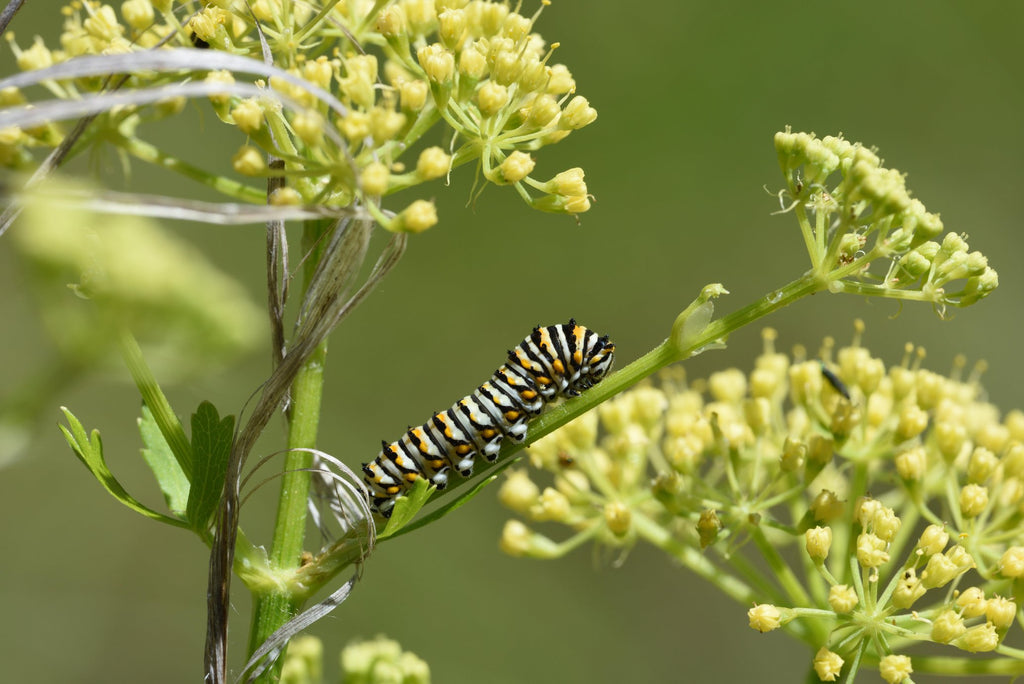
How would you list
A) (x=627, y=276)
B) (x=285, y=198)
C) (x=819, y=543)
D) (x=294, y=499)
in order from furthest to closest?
(x=627, y=276) < (x=819, y=543) < (x=294, y=499) < (x=285, y=198)

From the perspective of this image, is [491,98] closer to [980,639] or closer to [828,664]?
[828,664]

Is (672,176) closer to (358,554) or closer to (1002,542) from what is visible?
(1002,542)

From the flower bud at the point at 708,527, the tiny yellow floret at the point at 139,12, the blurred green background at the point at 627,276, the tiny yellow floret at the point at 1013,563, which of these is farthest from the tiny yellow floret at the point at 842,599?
the blurred green background at the point at 627,276

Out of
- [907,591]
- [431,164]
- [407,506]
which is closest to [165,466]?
[407,506]

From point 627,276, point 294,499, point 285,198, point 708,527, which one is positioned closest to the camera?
point 285,198

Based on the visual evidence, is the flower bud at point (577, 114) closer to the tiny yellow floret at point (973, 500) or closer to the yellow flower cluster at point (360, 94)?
the yellow flower cluster at point (360, 94)

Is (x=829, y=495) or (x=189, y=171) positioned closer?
(x=189, y=171)

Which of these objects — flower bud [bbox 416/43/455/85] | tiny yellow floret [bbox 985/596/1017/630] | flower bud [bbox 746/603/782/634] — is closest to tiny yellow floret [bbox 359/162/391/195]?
flower bud [bbox 416/43/455/85]
